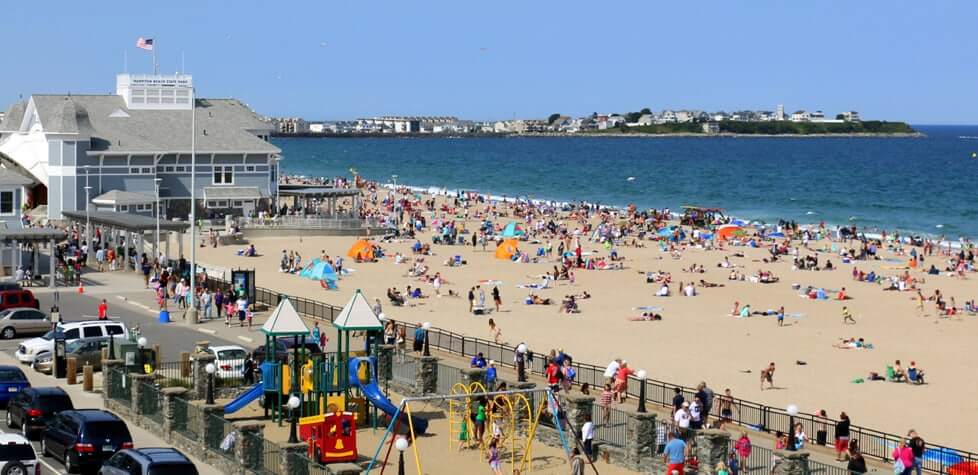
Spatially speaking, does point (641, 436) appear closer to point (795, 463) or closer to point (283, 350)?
point (795, 463)

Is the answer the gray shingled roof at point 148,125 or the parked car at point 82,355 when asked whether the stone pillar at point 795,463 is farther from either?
the gray shingled roof at point 148,125

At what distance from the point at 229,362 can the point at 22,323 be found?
9.73m

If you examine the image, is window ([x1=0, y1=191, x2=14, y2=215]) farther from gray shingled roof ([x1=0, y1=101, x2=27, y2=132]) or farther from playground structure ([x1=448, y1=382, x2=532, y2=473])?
playground structure ([x1=448, y1=382, x2=532, y2=473])

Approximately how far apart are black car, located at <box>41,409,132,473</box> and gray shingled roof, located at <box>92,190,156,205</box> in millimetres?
A: 46778

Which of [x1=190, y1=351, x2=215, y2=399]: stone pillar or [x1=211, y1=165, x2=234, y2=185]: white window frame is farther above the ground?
[x1=211, y1=165, x2=234, y2=185]: white window frame

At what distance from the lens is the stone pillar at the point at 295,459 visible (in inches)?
818

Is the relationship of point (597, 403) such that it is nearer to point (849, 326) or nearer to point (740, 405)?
point (740, 405)

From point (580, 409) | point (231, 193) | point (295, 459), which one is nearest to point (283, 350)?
point (580, 409)

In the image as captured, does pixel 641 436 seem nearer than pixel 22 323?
Yes

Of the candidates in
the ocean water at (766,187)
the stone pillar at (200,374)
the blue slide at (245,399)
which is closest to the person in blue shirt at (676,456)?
the blue slide at (245,399)

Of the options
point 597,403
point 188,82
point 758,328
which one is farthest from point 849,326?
point 188,82

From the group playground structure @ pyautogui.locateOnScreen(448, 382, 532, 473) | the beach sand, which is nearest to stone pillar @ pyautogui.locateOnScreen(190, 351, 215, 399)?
playground structure @ pyautogui.locateOnScreen(448, 382, 532, 473)

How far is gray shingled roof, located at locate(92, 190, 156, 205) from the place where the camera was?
225 ft

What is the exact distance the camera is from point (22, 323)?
121 ft
